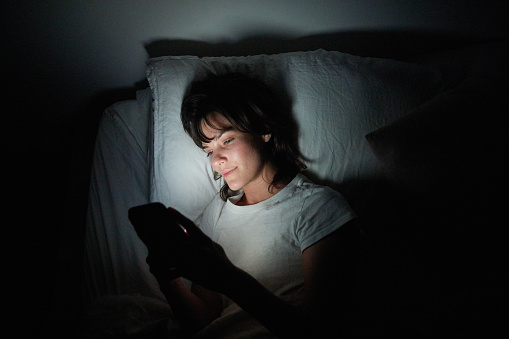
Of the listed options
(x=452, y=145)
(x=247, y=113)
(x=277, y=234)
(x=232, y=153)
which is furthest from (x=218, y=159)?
(x=452, y=145)

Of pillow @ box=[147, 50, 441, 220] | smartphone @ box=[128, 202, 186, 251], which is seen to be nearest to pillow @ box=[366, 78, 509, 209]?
pillow @ box=[147, 50, 441, 220]

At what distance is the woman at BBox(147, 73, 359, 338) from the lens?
2.04 feet

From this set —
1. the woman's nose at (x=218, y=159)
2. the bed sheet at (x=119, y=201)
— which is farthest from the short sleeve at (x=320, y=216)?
the bed sheet at (x=119, y=201)

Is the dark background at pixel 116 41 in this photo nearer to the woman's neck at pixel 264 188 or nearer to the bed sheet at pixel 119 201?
the bed sheet at pixel 119 201

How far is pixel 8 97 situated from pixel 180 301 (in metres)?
1.20

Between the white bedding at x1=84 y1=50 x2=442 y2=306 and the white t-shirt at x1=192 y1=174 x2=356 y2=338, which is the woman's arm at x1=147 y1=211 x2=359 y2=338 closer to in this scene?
the white t-shirt at x1=192 y1=174 x2=356 y2=338

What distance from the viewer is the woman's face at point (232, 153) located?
901mm

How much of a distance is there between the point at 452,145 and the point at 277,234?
19.9 inches

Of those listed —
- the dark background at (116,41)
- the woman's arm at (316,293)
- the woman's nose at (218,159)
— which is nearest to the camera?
the woman's arm at (316,293)

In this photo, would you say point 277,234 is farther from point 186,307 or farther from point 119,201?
point 119,201

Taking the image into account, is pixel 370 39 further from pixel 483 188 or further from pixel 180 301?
pixel 180 301

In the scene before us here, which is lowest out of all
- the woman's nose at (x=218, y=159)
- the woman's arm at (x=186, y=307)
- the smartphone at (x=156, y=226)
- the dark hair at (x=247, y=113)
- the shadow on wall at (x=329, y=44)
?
the woman's arm at (x=186, y=307)

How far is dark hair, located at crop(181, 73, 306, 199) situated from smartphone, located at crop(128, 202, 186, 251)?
0.35 metres

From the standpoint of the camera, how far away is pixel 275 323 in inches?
24.0
